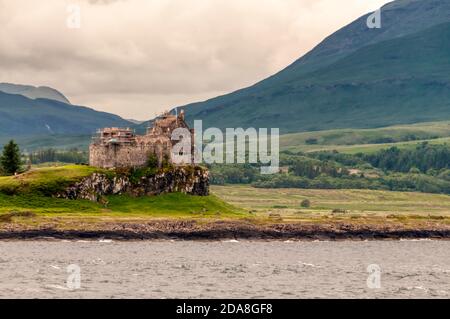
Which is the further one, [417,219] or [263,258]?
[417,219]

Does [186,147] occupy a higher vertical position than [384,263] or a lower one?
higher

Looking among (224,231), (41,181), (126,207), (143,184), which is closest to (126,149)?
(143,184)

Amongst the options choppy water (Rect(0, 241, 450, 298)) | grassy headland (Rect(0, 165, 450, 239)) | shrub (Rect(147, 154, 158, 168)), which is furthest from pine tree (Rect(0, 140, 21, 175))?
choppy water (Rect(0, 241, 450, 298))

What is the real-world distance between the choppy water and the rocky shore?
1829 mm

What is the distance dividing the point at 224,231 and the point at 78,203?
81.8 ft

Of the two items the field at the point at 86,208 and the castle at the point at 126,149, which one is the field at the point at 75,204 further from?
the castle at the point at 126,149

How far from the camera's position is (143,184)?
170m

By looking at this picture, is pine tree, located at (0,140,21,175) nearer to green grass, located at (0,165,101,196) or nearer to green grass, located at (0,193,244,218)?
green grass, located at (0,165,101,196)

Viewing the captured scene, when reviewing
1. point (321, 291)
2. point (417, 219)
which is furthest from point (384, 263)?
point (417, 219)

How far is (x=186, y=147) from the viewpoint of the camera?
18225 cm

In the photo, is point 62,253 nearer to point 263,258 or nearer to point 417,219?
point 263,258

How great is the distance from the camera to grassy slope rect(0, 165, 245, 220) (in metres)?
156

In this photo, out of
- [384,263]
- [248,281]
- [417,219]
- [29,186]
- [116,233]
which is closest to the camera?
[248,281]
